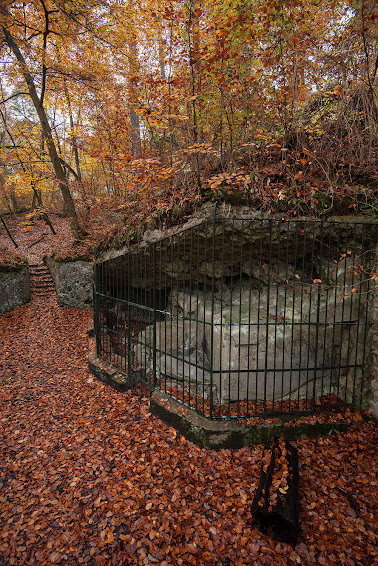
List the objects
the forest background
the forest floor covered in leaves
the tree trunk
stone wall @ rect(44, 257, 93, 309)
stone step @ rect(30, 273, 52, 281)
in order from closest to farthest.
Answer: the forest floor covered in leaves, the forest background, the tree trunk, stone wall @ rect(44, 257, 93, 309), stone step @ rect(30, 273, 52, 281)

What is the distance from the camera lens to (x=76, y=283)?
363 inches

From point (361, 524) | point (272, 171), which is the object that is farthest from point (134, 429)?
point (272, 171)

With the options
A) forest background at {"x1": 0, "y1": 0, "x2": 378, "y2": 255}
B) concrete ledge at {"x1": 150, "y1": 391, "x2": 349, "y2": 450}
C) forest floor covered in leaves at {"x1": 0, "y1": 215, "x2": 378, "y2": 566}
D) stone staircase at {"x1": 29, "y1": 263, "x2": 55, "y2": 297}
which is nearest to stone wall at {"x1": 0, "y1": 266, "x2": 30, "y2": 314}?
stone staircase at {"x1": 29, "y1": 263, "x2": 55, "y2": 297}

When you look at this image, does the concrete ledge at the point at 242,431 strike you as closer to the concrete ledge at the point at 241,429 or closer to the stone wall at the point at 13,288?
the concrete ledge at the point at 241,429

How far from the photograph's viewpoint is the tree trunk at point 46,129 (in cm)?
895

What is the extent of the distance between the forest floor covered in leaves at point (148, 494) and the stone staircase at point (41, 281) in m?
5.93

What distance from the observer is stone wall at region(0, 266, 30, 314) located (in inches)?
354

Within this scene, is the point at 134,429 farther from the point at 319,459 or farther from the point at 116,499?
the point at 319,459

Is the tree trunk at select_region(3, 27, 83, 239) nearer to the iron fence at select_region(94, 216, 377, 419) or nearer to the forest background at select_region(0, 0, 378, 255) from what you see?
the forest background at select_region(0, 0, 378, 255)

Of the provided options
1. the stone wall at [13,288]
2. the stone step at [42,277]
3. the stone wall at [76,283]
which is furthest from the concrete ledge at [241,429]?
the stone step at [42,277]

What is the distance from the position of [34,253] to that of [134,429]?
1148 cm

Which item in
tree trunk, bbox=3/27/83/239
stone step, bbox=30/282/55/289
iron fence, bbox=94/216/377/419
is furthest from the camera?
stone step, bbox=30/282/55/289

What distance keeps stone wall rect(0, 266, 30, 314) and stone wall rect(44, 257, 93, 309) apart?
1.40 meters

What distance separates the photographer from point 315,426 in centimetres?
378
